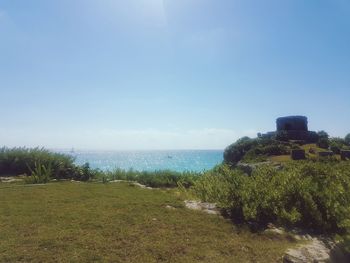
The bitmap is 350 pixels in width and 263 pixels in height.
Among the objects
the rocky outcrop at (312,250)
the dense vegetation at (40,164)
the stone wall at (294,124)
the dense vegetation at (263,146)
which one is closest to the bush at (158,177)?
the dense vegetation at (40,164)

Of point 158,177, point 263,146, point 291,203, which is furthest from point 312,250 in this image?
point 263,146

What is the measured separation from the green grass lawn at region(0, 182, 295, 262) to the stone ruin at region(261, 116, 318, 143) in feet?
188

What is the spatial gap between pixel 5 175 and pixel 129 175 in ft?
21.1

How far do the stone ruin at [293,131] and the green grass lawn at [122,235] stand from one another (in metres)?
57.2

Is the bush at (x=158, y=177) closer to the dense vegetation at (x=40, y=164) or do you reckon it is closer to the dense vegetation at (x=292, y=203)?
the dense vegetation at (x=40, y=164)

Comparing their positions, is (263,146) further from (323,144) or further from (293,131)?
(293,131)

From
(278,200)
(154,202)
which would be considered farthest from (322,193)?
(154,202)

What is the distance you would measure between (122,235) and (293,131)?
63276 mm

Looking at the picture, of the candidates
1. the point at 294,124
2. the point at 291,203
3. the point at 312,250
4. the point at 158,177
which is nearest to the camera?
the point at 312,250

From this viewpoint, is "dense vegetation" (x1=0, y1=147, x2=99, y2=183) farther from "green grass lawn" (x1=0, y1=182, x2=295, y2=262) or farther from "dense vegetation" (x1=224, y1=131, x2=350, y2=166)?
"dense vegetation" (x1=224, y1=131, x2=350, y2=166)

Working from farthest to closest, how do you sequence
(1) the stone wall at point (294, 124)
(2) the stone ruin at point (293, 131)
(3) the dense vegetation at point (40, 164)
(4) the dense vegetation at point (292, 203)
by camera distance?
(1) the stone wall at point (294, 124)
(2) the stone ruin at point (293, 131)
(3) the dense vegetation at point (40, 164)
(4) the dense vegetation at point (292, 203)

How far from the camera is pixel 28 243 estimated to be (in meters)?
5.06

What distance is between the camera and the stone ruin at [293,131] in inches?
2400

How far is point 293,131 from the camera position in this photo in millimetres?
63688
